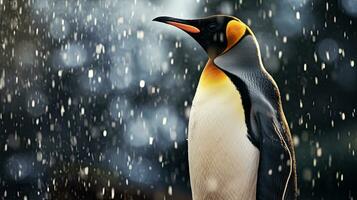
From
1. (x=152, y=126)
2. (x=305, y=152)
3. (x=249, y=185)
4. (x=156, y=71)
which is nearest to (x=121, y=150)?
(x=152, y=126)

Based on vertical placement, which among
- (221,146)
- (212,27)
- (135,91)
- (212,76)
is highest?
(212,27)

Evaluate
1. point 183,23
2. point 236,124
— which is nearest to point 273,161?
point 236,124

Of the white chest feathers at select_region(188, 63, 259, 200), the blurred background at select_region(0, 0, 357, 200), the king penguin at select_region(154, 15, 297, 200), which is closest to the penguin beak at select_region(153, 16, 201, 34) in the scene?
the king penguin at select_region(154, 15, 297, 200)

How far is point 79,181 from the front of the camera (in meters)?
3.42

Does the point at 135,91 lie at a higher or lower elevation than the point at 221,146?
lower

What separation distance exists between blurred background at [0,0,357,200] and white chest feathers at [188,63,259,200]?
1868 mm

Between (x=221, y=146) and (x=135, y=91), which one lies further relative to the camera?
(x=135, y=91)

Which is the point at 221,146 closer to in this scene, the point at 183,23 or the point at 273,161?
the point at 273,161

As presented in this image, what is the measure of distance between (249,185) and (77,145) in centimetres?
279

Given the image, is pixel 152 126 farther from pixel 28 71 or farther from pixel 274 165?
pixel 274 165

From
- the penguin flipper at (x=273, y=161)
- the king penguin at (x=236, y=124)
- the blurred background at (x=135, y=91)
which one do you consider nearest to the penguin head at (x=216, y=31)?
the king penguin at (x=236, y=124)

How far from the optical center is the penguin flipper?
4.31 ft

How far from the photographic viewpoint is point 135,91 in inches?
166

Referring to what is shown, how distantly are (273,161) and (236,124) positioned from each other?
0.37 ft
